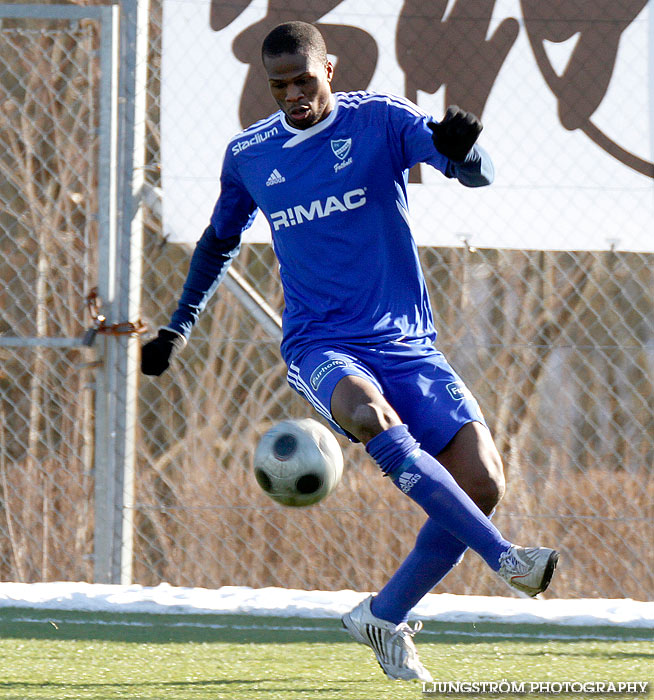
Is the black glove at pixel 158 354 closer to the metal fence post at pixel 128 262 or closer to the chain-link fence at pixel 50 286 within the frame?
the metal fence post at pixel 128 262

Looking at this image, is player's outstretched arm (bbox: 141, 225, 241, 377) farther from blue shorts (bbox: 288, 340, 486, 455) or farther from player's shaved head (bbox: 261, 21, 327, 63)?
player's shaved head (bbox: 261, 21, 327, 63)

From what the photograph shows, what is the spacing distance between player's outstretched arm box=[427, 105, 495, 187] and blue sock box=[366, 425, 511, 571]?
675 mm

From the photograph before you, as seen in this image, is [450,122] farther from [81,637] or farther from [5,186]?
[5,186]

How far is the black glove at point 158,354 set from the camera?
133 inches

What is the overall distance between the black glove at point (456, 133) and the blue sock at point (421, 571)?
984mm

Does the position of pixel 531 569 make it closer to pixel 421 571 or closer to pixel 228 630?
pixel 421 571

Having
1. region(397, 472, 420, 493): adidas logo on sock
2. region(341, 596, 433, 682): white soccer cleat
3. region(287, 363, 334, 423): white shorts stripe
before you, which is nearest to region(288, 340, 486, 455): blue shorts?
region(287, 363, 334, 423): white shorts stripe

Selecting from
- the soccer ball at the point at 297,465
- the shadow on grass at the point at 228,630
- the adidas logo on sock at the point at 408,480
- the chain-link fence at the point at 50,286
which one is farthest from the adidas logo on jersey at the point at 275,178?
the chain-link fence at the point at 50,286

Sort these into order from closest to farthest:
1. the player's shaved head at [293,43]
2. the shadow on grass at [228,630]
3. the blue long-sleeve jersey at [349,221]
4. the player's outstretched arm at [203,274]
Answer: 1. the player's shaved head at [293,43]
2. the blue long-sleeve jersey at [349,221]
3. the player's outstretched arm at [203,274]
4. the shadow on grass at [228,630]

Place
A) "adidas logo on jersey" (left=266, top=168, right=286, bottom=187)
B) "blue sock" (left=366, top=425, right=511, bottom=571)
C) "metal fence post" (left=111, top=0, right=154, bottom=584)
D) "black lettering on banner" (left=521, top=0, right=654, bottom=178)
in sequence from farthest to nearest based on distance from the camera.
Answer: "metal fence post" (left=111, top=0, right=154, bottom=584) < "black lettering on banner" (left=521, top=0, right=654, bottom=178) < "adidas logo on jersey" (left=266, top=168, right=286, bottom=187) < "blue sock" (left=366, top=425, right=511, bottom=571)

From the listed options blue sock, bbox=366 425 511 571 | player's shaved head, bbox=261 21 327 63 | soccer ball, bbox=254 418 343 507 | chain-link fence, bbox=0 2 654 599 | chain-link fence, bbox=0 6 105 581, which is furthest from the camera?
chain-link fence, bbox=0 6 105 581

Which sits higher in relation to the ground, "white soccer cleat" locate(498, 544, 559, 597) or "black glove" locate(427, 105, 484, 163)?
"black glove" locate(427, 105, 484, 163)

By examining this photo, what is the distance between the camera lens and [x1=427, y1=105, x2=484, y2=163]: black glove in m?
2.67

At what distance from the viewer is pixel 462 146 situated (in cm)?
271
